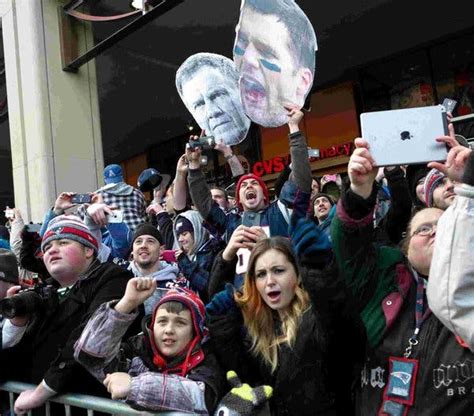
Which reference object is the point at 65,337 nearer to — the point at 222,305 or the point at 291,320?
the point at 222,305

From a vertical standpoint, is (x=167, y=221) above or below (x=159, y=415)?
above

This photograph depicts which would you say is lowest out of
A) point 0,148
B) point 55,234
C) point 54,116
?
point 55,234

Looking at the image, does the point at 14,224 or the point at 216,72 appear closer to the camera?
the point at 216,72

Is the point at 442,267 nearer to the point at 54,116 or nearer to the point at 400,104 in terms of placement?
the point at 54,116

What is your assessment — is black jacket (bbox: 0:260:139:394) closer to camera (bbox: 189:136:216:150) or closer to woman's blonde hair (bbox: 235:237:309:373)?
woman's blonde hair (bbox: 235:237:309:373)

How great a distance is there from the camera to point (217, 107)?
196 inches

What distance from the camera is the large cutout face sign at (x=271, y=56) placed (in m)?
3.92

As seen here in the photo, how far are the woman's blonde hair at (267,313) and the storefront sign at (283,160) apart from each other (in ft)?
30.2

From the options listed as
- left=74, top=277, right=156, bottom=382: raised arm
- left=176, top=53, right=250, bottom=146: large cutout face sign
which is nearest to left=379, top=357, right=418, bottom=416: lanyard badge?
left=74, top=277, right=156, bottom=382: raised arm

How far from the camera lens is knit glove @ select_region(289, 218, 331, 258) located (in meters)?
2.01

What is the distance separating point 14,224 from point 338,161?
725cm

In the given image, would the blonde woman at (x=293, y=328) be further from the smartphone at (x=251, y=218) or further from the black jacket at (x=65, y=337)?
the smartphone at (x=251, y=218)

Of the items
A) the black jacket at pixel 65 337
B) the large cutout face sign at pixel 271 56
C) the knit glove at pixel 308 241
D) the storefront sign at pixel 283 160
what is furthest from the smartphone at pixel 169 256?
the storefront sign at pixel 283 160

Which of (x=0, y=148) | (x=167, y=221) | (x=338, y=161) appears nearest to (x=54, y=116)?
(x=167, y=221)
